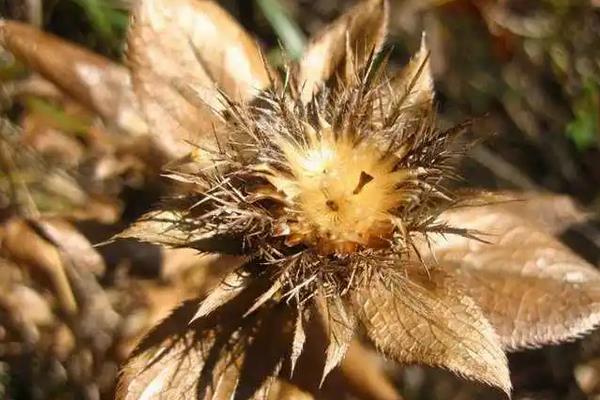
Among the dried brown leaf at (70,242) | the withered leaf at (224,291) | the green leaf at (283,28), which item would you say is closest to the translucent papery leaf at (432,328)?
the withered leaf at (224,291)

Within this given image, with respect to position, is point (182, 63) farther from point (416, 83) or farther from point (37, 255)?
point (37, 255)

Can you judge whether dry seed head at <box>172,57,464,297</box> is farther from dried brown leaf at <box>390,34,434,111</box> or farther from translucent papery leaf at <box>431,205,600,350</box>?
translucent papery leaf at <box>431,205,600,350</box>

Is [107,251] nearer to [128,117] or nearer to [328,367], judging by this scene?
[128,117]

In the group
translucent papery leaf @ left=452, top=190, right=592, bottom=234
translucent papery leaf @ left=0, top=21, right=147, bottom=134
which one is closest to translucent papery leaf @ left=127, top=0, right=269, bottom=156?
translucent papery leaf @ left=0, top=21, right=147, bottom=134

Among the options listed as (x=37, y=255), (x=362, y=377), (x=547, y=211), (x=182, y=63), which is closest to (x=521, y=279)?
(x=547, y=211)

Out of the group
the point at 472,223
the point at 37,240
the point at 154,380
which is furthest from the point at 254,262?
the point at 37,240

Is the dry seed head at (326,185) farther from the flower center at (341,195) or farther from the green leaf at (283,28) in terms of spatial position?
the green leaf at (283,28)
